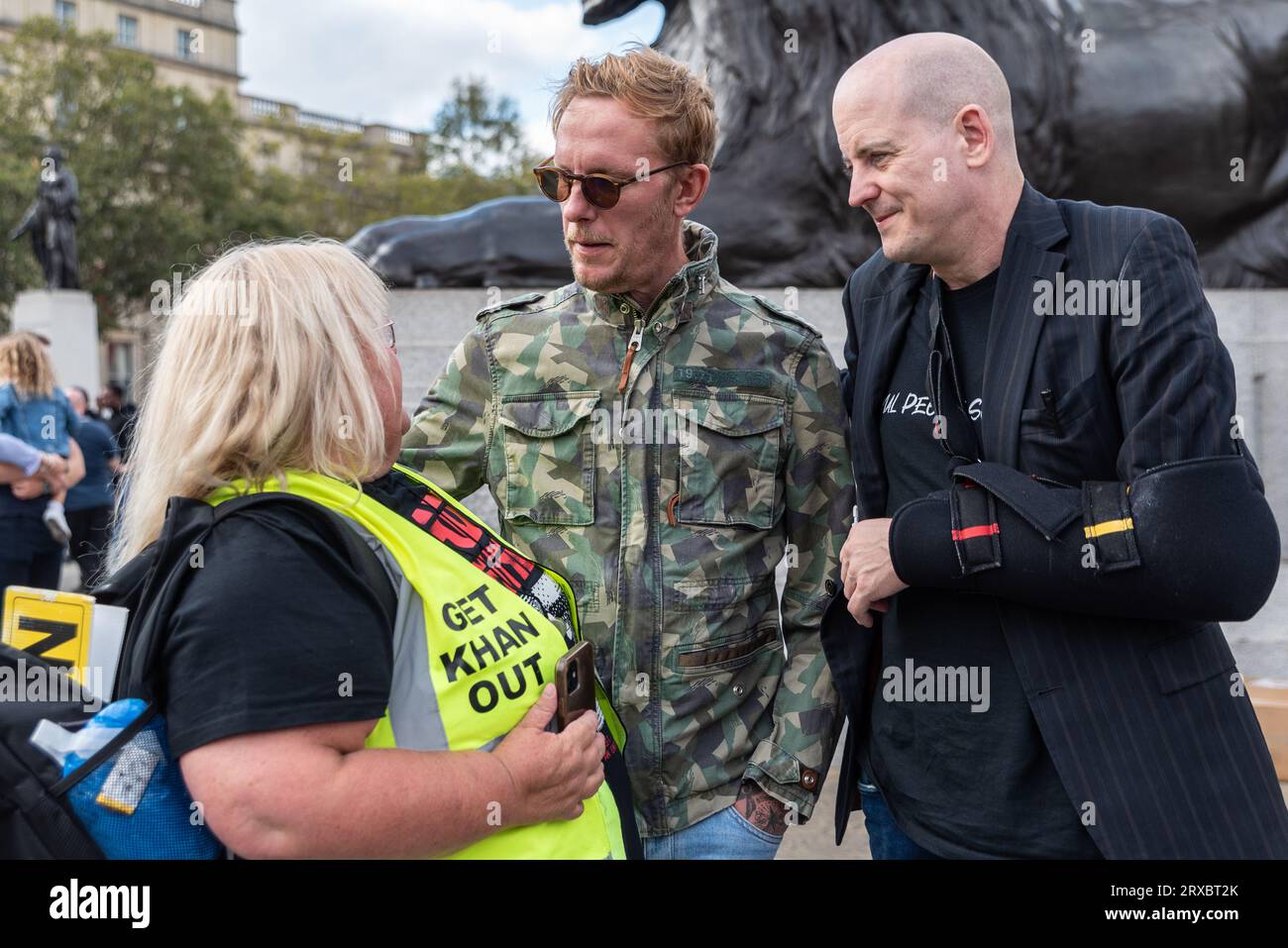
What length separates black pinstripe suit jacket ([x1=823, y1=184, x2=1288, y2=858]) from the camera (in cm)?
167

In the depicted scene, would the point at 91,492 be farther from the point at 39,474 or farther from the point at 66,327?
the point at 66,327

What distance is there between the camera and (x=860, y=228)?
4.74 m

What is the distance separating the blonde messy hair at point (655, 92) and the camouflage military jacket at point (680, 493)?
0.69ft

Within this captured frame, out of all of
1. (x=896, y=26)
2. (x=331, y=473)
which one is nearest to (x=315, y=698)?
(x=331, y=473)

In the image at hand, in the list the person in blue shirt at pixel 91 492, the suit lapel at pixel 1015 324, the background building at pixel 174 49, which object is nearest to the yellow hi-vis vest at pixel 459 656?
the suit lapel at pixel 1015 324

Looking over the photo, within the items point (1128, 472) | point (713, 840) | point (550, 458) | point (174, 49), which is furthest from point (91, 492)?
point (174, 49)

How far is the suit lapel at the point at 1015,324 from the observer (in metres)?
1.79

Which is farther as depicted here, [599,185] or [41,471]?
[41,471]

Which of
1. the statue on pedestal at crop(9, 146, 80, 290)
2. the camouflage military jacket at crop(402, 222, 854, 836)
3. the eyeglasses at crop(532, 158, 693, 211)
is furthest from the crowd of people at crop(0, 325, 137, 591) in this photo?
the statue on pedestal at crop(9, 146, 80, 290)

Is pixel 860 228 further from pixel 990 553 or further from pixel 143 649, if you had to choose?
pixel 143 649

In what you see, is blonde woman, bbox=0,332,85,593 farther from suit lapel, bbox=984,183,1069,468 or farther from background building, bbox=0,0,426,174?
background building, bbox=0,0,426,174

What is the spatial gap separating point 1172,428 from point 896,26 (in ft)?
11.5

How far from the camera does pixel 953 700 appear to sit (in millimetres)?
1906

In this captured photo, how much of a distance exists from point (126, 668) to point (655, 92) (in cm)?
132
